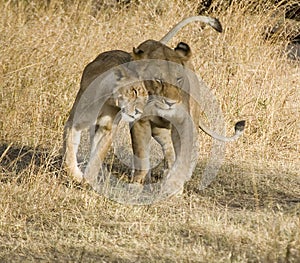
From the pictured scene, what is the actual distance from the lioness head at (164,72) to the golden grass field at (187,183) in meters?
0.60

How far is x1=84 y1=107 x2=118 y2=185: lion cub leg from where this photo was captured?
4871 mm

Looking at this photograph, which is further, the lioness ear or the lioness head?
the lioness ear

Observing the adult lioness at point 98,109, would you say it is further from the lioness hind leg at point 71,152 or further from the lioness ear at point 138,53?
the lioness ear at point 138,53

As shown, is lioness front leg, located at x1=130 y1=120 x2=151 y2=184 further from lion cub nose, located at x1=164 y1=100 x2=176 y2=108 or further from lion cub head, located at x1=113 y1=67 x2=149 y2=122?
lion cub nose, located at x1=164 y1=100 x2=176 y2=108

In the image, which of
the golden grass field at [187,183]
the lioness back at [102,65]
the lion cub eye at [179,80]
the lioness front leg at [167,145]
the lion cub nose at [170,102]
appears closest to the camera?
the golden grass field at [187,183]

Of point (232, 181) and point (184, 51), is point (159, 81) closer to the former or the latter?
point (184, 51)

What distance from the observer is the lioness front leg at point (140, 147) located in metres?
4.77

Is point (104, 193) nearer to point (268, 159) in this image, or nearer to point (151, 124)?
point (151, 124)

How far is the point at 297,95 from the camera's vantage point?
273 inches

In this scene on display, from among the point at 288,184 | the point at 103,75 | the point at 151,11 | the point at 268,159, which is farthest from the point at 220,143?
the point at 151,11

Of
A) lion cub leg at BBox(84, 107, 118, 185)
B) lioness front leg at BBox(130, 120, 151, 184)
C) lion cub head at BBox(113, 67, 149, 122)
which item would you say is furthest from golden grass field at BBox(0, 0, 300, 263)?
lion cub head at BBox(113, 67, 149, 122)

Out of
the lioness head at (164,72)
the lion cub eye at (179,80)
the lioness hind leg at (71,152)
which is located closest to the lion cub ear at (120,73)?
the lioness head at (164,72)

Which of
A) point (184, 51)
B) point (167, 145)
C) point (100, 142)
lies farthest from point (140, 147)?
point (184, 51)

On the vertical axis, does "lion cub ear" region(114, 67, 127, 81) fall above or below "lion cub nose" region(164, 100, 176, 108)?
above
